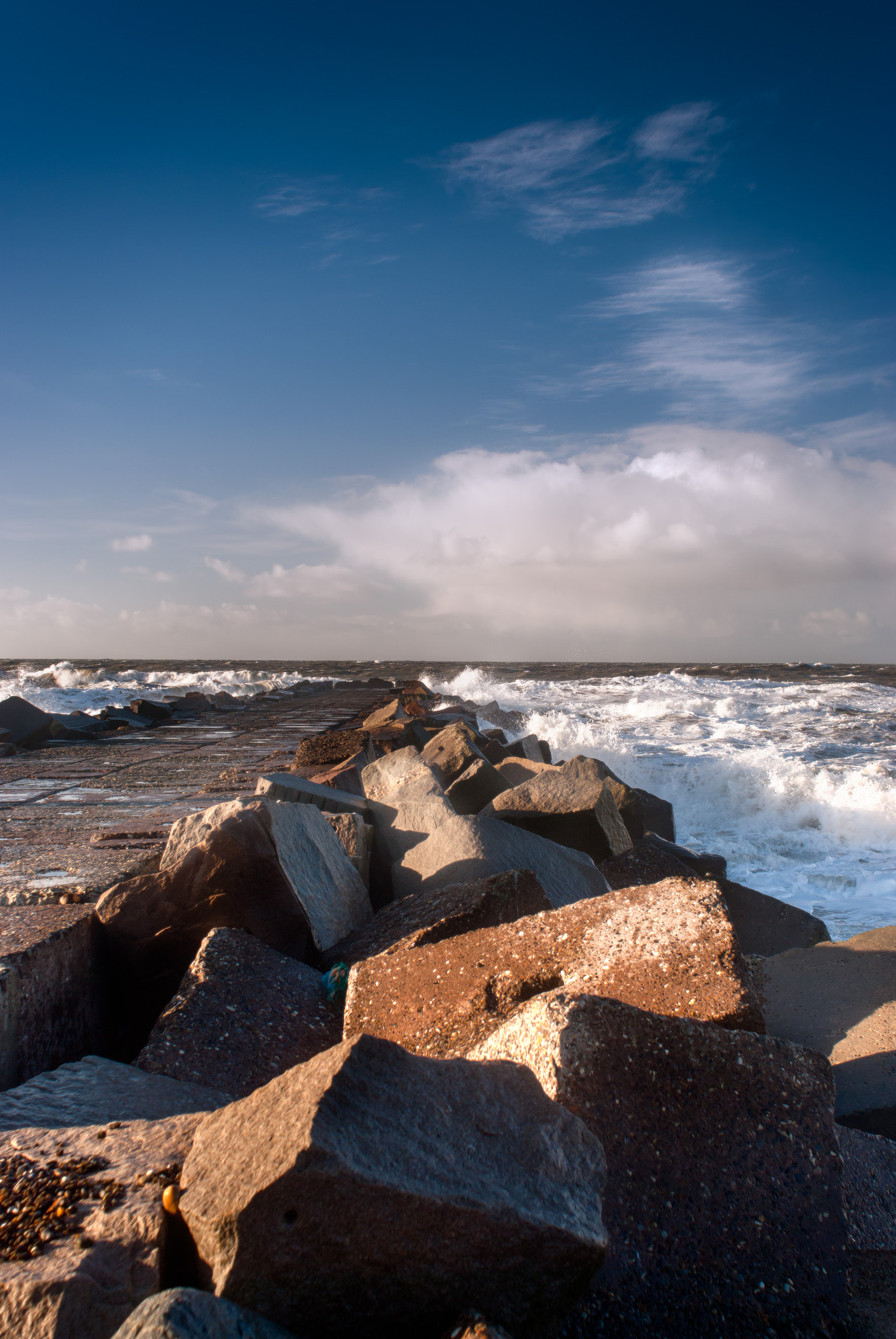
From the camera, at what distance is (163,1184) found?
112cm

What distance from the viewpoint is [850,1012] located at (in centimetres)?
261

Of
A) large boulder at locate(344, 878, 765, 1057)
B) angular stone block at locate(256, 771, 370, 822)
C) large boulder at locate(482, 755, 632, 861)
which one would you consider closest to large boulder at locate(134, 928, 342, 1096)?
large boulder at locate(344, 878, 765, 1057)

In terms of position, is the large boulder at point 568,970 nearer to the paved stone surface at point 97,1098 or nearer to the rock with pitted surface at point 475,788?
the paved stone surface at point 97,1098

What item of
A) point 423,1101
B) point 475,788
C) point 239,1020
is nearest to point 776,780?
point 475,788

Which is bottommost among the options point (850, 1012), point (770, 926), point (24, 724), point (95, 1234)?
point (770, 926)

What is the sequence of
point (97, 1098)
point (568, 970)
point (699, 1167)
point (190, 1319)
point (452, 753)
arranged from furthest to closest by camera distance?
1. point (452, 753)
2. point (568, 970)
3. point (97, 1098)
4. point (699, 1167)
5. point (190, 1319)

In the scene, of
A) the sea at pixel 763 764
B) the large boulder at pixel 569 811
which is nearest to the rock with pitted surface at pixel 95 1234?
the large boulder at pixel 569 811

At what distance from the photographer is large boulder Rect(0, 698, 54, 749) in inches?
321

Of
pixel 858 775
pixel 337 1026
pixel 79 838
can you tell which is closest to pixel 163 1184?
pixel 337 1026

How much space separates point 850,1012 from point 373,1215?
2.25 metres

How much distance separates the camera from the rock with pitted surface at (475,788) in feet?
16.0

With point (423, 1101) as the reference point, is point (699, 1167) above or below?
below

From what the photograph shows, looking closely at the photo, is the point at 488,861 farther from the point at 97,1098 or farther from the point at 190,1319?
the point at 190,1319

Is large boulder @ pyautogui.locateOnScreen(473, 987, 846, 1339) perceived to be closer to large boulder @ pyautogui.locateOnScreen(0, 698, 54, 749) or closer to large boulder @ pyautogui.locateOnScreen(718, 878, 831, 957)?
large boulder @ pyautogui.locateOnScreen(718, 878, 831, 957)
